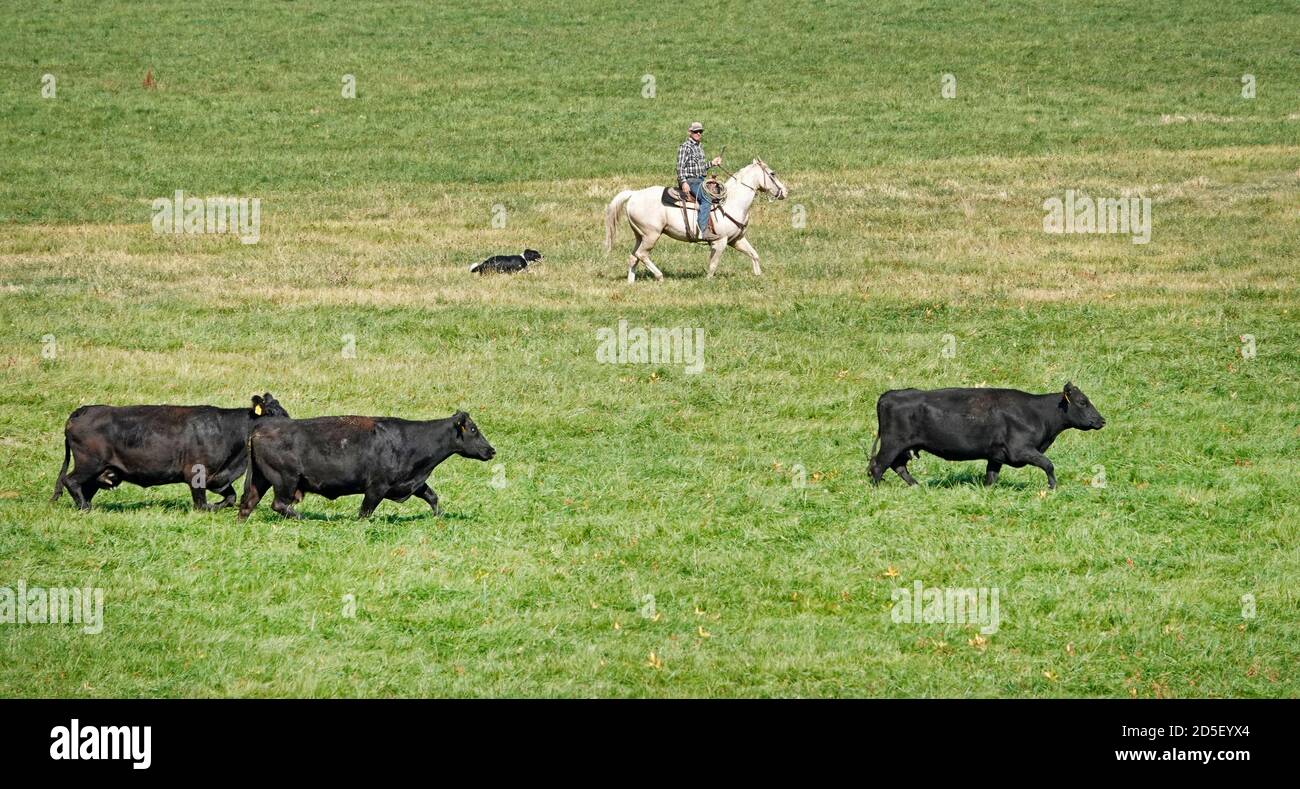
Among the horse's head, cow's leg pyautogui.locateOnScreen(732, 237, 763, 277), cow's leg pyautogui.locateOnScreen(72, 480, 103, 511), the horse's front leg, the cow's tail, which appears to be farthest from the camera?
the horse's head

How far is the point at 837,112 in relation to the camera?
57719 mm

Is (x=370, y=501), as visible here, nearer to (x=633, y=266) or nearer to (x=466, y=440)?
(x=466, y=440)

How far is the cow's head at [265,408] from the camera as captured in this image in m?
18.4

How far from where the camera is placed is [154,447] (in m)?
18.1

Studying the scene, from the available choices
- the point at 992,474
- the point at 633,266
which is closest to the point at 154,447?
the point at 992,474

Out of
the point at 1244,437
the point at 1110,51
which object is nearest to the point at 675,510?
the point at 1244,437

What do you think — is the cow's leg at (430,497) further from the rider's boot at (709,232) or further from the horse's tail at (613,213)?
the horse's tail at (613,213)

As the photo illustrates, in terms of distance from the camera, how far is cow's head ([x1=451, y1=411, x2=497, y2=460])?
18.4 metres

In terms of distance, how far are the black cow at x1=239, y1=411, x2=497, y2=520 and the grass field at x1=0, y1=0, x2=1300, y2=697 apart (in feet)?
1.26

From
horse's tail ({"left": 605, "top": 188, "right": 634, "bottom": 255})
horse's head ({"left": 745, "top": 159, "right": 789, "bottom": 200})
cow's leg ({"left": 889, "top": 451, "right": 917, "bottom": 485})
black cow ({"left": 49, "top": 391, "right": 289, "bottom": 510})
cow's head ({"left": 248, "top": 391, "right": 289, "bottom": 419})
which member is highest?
horse's head ({"left": 745, "top": 159, "right": 789, "bottom": 200})

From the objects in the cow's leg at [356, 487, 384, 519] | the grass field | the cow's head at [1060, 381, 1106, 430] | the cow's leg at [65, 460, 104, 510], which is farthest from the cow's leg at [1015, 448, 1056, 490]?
the cow's leg at [65, 460, 104, 510]

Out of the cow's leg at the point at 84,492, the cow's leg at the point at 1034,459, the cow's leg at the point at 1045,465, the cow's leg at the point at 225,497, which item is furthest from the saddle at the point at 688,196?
the cow's leg at the point at 84,492

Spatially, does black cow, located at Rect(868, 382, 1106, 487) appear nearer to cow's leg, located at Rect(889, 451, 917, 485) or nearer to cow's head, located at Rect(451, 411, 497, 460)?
cow's leg, located at Rect(889, 451, 917, 485)

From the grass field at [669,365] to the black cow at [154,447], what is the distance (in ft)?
1.84
